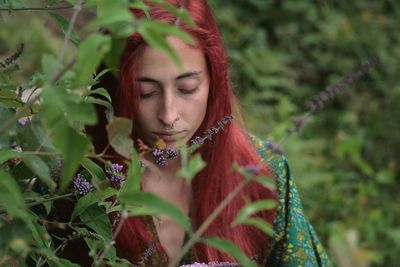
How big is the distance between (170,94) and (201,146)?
1.01 feet

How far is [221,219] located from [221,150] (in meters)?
0.16

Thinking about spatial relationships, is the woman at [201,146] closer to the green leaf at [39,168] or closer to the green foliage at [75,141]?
the green foliage at [75,141]

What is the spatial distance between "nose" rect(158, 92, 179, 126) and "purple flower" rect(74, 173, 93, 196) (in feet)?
1.74

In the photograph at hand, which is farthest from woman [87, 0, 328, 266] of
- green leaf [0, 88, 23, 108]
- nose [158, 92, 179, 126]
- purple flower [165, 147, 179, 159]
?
green leaf [0, 88, 23, 108]

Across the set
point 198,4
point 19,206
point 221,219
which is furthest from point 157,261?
point 19,206

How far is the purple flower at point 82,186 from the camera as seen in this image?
42.6 inches

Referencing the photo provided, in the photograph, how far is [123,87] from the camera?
1691 millimetres

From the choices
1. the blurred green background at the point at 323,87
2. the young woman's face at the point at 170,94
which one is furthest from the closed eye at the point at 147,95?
the blurred green background at the point at 323,87

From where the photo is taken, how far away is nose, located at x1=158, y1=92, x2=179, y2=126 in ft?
5.38

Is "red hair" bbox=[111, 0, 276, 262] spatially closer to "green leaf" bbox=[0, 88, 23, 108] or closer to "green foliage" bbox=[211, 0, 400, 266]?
"green leaf" bbox=[0, 88, 23, 108]

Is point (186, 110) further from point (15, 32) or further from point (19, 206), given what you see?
point (15, 32)

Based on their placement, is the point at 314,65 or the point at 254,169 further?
the point at 314,65

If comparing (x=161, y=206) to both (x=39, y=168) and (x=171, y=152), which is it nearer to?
(x=39, y=168)

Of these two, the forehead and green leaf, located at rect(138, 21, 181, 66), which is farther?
the forehead
